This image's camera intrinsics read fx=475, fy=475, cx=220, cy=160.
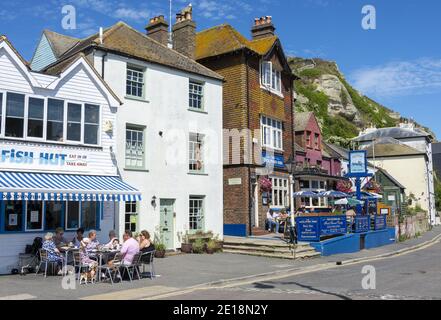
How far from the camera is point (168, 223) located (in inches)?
864

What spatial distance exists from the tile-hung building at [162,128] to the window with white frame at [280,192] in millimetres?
5114

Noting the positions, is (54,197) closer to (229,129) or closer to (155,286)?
(155,286)

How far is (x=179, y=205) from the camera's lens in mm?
22328

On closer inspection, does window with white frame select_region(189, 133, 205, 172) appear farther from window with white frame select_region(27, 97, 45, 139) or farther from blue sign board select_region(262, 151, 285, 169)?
window with white frame select_region(27, 97, 45, 139)

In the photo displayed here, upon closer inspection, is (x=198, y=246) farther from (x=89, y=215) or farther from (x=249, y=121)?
(x=249, y=121)

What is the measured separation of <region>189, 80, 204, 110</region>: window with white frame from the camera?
2377 cm

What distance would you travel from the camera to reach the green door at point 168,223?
21656mm

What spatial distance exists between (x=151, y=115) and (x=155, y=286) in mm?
10056

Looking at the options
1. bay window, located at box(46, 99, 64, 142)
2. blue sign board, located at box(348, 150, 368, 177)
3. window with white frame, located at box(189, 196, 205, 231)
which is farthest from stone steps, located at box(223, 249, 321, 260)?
bay window, located at box(46, 99, 64, 142)

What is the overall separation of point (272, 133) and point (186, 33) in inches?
308

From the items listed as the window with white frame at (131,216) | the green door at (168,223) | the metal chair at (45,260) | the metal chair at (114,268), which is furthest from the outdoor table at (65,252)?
the green door at (168,223)

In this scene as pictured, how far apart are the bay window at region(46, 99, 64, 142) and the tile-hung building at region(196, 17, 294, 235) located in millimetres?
11168

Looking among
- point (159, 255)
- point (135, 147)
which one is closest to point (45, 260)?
point (159, 255)
